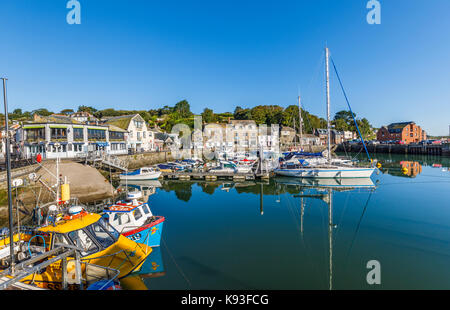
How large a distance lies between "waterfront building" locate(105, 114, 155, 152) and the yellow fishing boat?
159 ft

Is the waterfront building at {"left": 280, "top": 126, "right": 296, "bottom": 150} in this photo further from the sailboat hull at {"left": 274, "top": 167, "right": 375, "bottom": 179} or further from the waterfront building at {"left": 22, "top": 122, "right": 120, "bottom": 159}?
the waterfront building at {"left": 22, "top": 122, "right": 120, "bottom": 159}

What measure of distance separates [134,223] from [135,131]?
173 feet

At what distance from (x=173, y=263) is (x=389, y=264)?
11331 mm

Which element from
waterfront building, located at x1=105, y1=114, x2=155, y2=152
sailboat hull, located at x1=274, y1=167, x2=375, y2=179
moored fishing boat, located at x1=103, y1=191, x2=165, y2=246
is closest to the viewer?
moored fishing boat, located at x1=103, y1=191, x2=165, y2=246


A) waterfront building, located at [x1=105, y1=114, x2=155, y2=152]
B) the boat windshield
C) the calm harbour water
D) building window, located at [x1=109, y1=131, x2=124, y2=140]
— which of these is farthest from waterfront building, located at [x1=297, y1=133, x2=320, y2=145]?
the boat windshield

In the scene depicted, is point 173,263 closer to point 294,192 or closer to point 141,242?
point 141,242

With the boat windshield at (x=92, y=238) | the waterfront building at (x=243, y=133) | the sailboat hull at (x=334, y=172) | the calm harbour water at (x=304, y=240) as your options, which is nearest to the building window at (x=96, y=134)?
the calm harbour water at (x=304, y=240)

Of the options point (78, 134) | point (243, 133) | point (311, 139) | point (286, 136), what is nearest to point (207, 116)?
point (243, 133)

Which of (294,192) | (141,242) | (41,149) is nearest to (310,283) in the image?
(141,242)

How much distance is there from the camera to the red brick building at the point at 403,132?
107188 mm

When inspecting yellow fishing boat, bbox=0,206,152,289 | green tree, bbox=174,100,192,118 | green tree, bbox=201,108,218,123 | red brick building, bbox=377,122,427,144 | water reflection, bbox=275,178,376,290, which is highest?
green tree, bbox=174,100,192,118

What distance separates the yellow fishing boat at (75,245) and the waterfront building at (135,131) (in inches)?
1903

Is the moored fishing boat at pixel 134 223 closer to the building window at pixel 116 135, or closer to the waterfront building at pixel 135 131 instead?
the building window at pixel 116 135

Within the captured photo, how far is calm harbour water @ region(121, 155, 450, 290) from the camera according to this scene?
11.5 metres
